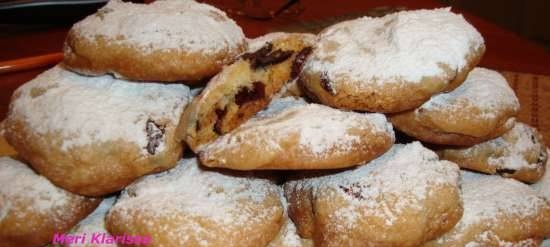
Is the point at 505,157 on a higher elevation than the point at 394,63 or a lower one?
lower

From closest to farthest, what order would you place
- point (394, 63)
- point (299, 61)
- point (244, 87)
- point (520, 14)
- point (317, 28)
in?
point (394, 63) → point (244, 87) → point (299, 61) → point (317, 28) → point (520, 14)

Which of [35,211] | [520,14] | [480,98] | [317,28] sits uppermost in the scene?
[480,98]

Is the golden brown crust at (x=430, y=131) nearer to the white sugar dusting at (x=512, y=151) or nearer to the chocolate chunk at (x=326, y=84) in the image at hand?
the white sugar dusting at (x=512, y=151)

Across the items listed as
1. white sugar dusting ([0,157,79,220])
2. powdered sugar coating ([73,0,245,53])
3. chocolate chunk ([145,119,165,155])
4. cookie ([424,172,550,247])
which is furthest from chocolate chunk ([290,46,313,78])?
white sugar dusting ([0,157,79,220])

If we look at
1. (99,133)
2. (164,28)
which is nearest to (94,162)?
(99,133)

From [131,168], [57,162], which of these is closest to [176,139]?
[131,168]

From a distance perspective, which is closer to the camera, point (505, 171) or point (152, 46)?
point (152, 46)

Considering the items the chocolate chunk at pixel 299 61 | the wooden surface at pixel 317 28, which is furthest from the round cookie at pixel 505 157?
the wooden surface at pixel 317 28

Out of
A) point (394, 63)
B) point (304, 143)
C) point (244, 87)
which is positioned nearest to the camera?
point (304, 143)

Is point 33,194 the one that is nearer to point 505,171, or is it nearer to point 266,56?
point 266,56
